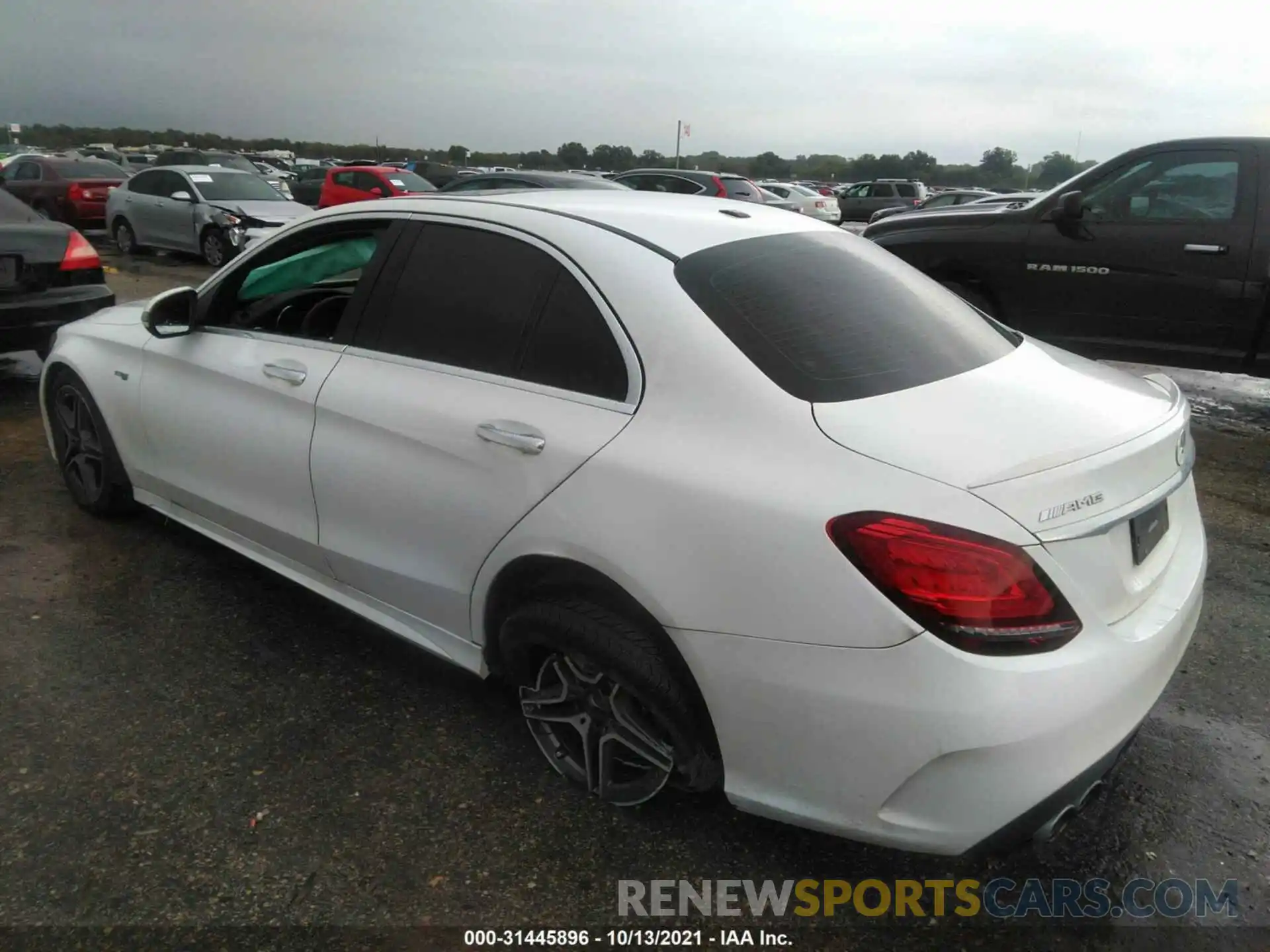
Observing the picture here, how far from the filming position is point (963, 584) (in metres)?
1.79

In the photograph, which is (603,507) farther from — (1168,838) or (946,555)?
(1168,838)

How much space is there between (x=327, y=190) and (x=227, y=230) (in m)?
3.91

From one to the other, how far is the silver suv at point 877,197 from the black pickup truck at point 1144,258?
2235cm

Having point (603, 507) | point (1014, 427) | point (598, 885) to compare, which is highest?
point (1014, 427)

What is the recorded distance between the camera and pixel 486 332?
262 centimetres

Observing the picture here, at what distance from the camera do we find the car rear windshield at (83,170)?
17.8m

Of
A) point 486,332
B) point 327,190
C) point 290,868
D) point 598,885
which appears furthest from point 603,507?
point 327,190

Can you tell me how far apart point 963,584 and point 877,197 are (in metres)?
28.5

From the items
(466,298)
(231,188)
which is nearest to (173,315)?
(466,298)

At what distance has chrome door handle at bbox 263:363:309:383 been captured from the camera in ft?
9.91

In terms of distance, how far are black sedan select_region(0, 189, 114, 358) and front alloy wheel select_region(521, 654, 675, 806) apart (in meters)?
5.17

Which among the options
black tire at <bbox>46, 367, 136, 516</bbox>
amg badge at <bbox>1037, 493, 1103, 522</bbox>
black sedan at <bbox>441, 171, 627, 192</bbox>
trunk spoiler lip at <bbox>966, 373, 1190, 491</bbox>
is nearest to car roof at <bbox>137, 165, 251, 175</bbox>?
black sedan at <bbox>441, 171, 627, 192</bbox>

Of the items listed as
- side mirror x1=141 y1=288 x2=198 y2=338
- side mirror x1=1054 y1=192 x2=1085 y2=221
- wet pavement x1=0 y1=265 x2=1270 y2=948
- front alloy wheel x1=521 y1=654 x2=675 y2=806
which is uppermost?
side mirror x1=1054 y1=192 x2=1085 y2=221

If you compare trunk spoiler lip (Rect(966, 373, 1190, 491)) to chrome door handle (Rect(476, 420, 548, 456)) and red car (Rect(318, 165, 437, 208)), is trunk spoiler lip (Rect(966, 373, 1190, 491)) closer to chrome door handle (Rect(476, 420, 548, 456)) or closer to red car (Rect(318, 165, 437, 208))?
chrome door handle (Rect(476, 420, 548, 456))
